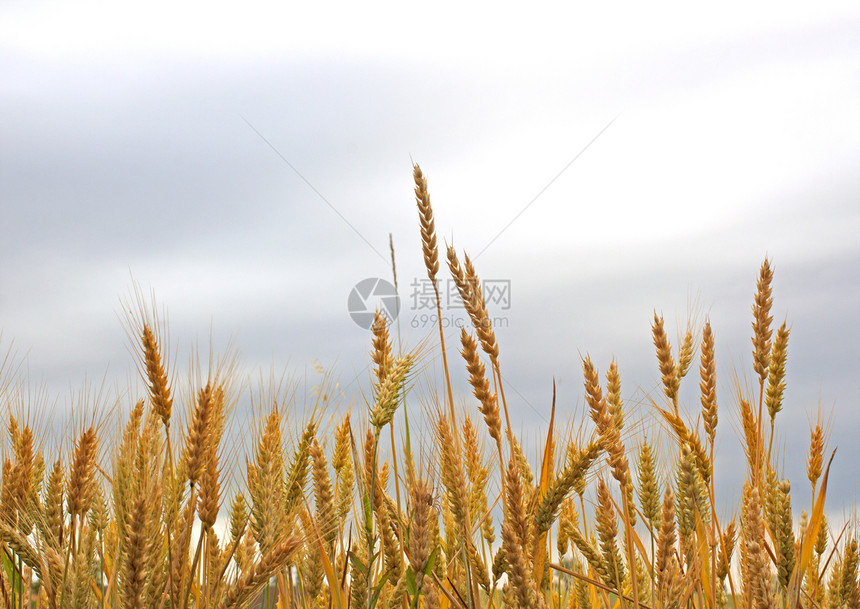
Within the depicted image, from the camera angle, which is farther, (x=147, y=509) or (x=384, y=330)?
(x=384, y=330)

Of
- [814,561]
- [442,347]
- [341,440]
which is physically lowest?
[814,561]

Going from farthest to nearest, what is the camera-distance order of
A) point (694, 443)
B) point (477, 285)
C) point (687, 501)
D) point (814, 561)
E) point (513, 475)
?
point (814, 561)
point (694, 443)
point (687, 501)
point (477, 285)
point (513, 475)

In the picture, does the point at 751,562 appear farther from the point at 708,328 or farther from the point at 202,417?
the point at 202,417

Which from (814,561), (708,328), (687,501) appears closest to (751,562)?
(687,501)

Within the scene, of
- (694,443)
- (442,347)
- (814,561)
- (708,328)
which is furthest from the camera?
(814,561)

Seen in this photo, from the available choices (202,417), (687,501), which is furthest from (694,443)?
(202,417)

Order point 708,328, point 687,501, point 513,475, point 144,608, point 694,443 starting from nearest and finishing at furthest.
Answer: point 513,475 → point 144,608 → point 687,501 → point 694,443 → point 708,328

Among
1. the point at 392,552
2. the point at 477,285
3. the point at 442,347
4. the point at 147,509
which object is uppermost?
the point at 477,285

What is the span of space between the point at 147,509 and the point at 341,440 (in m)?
1.38

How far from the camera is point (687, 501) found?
2.75m

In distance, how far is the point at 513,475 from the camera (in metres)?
1.87

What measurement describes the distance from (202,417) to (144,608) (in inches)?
22.1

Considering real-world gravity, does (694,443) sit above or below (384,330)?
below

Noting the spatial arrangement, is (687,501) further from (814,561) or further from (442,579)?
(814,561)
